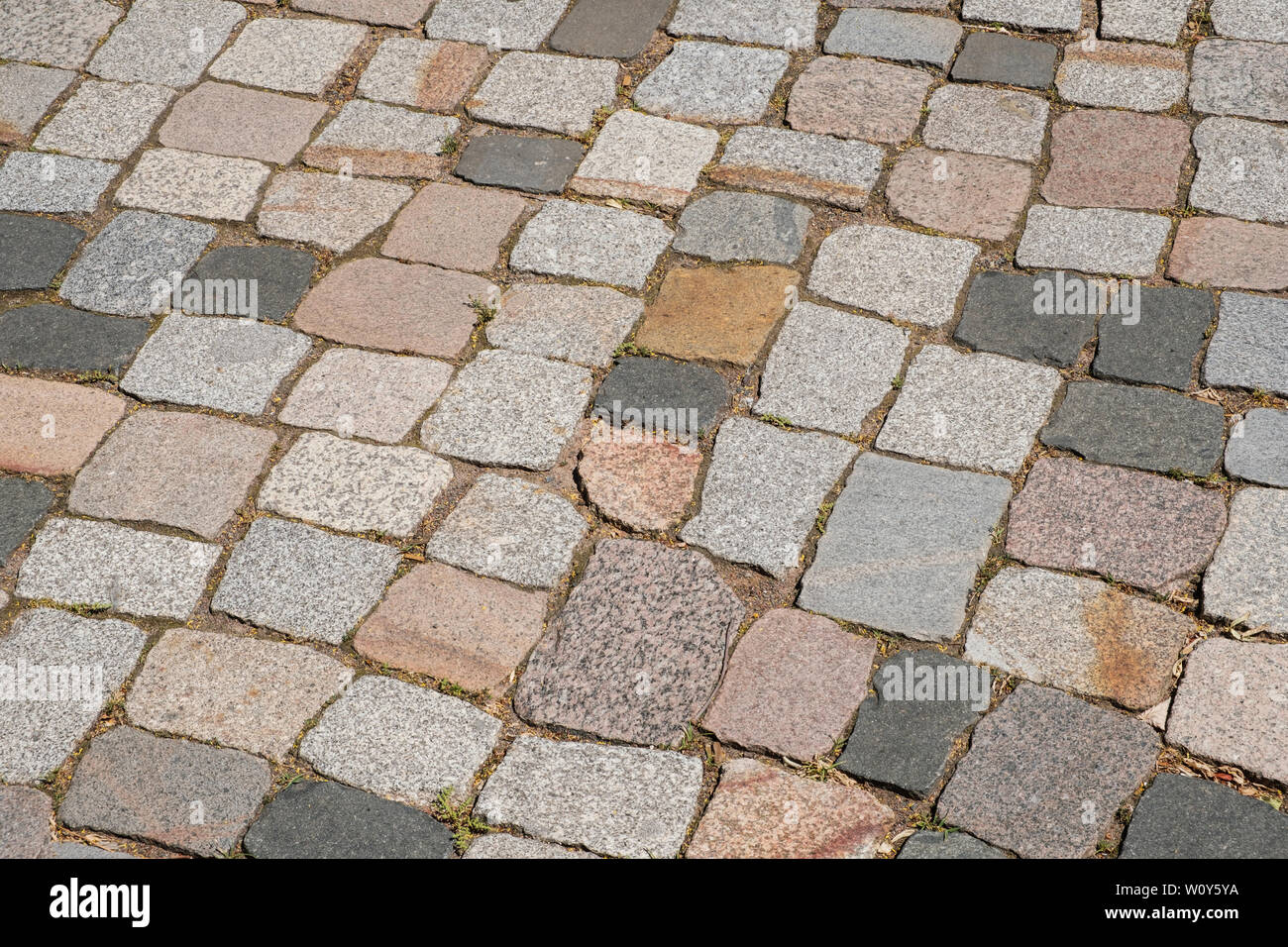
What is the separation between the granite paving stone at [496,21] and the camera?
14.8 feet

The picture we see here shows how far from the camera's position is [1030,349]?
3.34 meters

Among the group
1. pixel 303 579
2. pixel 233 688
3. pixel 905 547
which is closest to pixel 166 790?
pixel 233 688

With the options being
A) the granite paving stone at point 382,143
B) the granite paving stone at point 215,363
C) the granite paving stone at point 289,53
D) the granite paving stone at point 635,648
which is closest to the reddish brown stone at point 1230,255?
the granite paving stone at point 635,648

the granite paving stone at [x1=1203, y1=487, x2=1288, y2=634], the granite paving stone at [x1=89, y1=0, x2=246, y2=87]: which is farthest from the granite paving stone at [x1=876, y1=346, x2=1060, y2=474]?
the granite paving stone at [x1=89, y1=0, x2=246, y2=87]

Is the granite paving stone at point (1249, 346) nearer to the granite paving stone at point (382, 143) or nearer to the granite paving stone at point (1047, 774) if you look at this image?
the granite paving stone at point (1047, 774)

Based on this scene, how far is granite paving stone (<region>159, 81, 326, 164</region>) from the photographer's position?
4109mm

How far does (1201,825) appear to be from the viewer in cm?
242

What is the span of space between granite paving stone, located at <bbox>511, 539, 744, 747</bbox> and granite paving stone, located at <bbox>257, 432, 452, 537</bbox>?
50 cm

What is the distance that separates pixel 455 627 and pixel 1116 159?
2.59 metres

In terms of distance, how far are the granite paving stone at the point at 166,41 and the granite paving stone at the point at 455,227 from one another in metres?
1.21

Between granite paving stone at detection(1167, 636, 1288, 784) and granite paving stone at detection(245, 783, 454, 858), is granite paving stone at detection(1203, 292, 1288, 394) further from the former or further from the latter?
granite paving stone at detection(245, 783, 454, 858)

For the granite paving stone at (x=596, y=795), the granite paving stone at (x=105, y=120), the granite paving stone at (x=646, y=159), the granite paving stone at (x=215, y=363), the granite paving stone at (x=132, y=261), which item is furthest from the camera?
the granite paving stone at (x=105, y=120)
